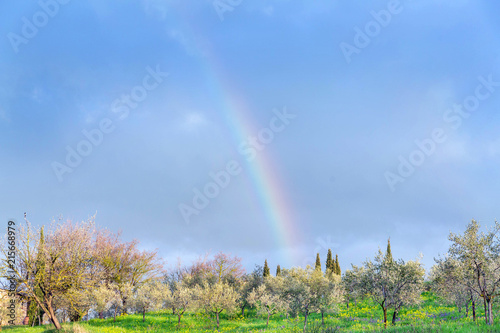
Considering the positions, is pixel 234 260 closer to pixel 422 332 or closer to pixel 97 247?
pixel 97 247

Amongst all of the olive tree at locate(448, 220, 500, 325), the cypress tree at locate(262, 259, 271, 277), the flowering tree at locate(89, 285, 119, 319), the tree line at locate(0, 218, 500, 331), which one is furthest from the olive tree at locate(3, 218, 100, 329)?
the cypress tree at locate(262, 259, 271, 277)

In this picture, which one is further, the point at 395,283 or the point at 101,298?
the point at 101,298

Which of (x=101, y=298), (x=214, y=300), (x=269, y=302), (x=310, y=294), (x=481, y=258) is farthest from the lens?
(x=269, y=302)

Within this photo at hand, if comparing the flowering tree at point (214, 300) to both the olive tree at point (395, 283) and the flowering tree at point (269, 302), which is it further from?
the olive tree at point (395, 283)

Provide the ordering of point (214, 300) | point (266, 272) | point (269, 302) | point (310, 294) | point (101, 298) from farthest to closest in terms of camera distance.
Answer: point (266, 272) → point (269, 302) → point (101, 298) → point (214, 300) → point (310, 294)

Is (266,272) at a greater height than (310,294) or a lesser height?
lesser

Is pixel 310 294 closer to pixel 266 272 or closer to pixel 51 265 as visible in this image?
pixel 51 265

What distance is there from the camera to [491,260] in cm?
2722

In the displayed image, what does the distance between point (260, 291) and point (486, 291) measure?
38322mm

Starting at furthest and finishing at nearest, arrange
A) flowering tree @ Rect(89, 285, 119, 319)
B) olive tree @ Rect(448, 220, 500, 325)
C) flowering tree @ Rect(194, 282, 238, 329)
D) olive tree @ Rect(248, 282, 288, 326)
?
1. olive tree @ Rect(248, 282, 288, 326)
2. flowering tree @ Rect(89, 285, 119, 319)
3. flowering tree @ Rect(194, 282, 238, 329)
4. olive tree @ Rect(448, 220, 500, 325)

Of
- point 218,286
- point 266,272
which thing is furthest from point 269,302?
point 266,272

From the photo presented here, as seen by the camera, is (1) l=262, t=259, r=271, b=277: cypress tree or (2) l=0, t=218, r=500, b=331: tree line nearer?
(2) l=0, t=218, r=500, b=331: tree line

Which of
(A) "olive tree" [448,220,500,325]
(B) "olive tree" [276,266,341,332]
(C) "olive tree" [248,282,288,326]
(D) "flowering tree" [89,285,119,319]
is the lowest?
(C) "olive tree" [248,282,288,326]

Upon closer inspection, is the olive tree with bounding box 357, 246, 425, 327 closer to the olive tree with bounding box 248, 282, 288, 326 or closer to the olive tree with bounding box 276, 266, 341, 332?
the olive tree with bounding box 276, 266, 341, 332
